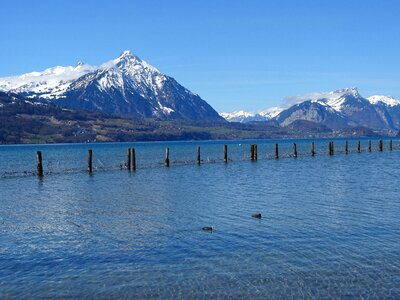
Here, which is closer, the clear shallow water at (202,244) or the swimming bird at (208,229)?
the clear shallow water at (202,244)

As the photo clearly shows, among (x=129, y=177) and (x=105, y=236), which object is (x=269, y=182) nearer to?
(x=129, y=177)

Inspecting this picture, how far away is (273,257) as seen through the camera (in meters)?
25.0

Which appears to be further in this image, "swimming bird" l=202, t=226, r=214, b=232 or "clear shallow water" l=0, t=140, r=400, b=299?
"swimming bird" l=202, t=226, r=214, b=232

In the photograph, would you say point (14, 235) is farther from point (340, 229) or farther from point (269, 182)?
point (269, 182)

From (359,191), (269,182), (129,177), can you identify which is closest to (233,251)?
(359,191)

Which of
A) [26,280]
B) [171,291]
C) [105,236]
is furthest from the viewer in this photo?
[105,236]

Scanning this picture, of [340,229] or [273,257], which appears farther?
[340,229]

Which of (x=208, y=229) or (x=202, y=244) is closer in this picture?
(x=202, y=244)

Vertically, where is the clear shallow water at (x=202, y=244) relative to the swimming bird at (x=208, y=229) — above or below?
below

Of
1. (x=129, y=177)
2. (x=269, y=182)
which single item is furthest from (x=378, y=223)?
(x=129, y=177)

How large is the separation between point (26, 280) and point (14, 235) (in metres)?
9.82

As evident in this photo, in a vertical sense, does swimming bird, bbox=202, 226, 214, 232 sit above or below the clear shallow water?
above

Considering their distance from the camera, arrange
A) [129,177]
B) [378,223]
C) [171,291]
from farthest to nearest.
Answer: [129,177], [378,223], [171,291]

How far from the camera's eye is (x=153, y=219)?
1419 inches
